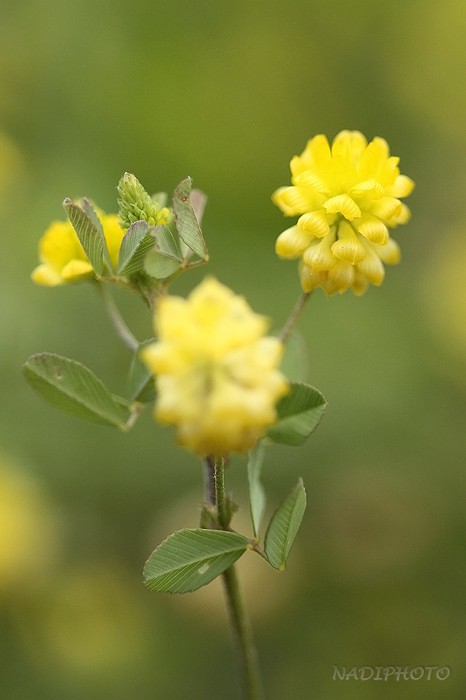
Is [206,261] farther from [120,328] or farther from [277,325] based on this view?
[277,325]

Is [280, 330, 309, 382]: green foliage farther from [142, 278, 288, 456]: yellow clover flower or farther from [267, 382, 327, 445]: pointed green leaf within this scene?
[142, 278, 288, 456]: yellow clover flower

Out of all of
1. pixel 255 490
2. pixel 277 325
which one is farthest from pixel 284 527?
pixel 277 325

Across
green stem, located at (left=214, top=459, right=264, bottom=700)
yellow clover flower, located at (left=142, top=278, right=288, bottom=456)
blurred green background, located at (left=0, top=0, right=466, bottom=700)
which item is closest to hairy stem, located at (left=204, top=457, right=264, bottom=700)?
green stem, located at (left=214, top=459, right=264, bottom=700)

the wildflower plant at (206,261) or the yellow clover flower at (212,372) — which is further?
the wildflower plant at (206,261)

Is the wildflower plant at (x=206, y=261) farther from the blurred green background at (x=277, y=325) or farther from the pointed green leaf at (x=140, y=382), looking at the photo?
the blurred green background at (x=277, y=325)

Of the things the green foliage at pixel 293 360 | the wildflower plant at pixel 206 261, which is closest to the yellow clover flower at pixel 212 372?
the wildflower plant at pixel 206 261

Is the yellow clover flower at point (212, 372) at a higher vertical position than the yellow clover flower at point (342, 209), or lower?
lower
